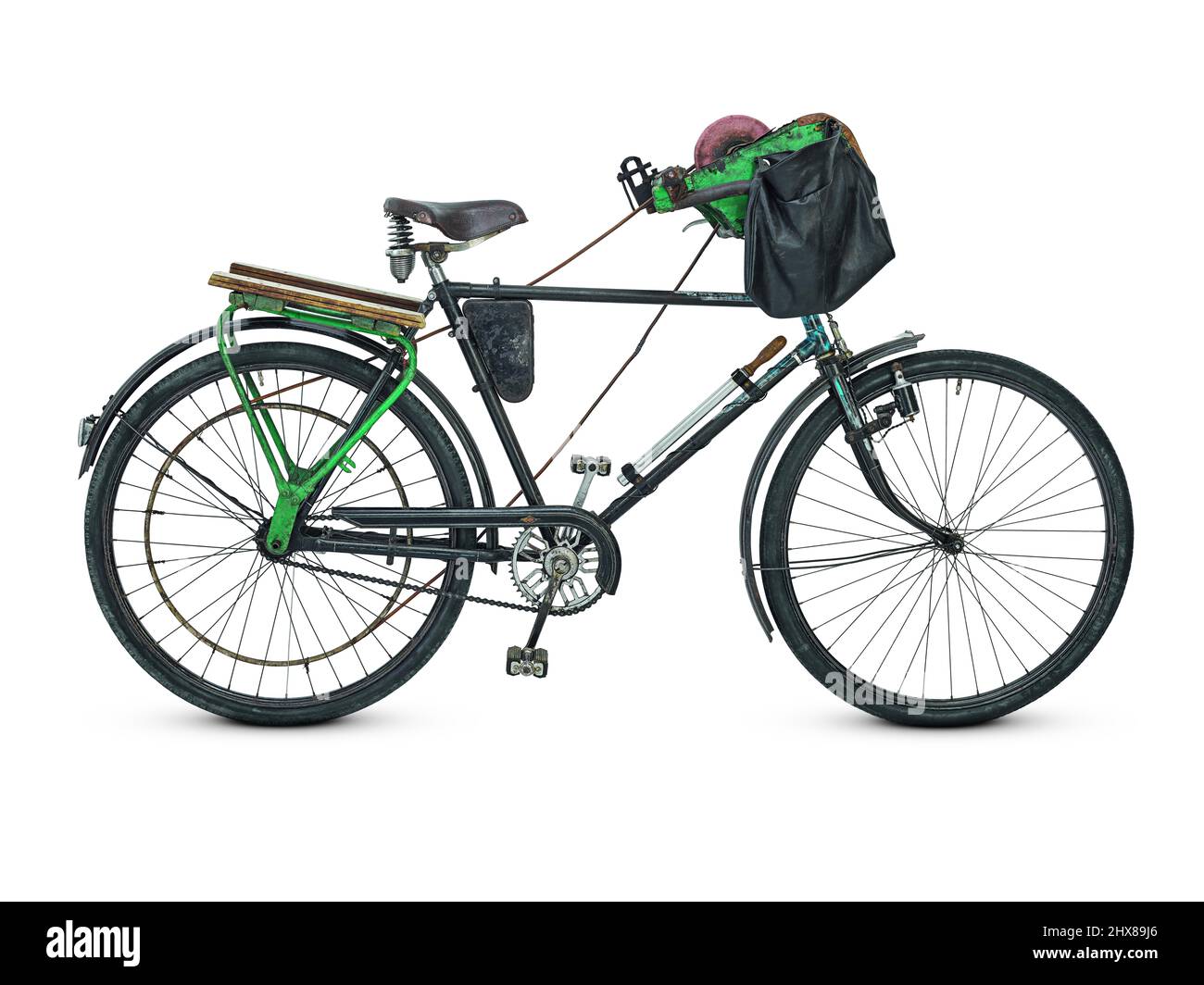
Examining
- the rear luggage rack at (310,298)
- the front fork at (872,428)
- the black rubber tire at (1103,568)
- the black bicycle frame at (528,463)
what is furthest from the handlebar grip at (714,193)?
the rear luggage rack at (310,298)

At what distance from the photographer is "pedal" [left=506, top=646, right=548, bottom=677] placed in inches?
216

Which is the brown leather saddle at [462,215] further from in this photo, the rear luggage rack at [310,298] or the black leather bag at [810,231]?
the black leather bag at [810,231]

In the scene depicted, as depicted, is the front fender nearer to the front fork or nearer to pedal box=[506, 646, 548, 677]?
the front fork

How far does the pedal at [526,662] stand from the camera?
549cm

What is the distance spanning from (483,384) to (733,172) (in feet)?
3.42

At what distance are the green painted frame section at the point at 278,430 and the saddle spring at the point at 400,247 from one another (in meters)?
0.19

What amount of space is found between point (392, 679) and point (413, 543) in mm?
471

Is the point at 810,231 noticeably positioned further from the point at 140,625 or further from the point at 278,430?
the point at 140,625

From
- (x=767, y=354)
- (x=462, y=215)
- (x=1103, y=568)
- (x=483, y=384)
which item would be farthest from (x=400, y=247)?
(x=1103, y=568)

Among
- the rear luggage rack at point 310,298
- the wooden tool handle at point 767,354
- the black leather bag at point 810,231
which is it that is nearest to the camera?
the black leather bag at point 810,231

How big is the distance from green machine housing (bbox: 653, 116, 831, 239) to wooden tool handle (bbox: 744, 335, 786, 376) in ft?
1.31

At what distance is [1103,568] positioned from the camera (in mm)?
5707

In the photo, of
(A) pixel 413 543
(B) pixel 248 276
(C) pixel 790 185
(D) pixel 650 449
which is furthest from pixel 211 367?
(C) pixel 790 185

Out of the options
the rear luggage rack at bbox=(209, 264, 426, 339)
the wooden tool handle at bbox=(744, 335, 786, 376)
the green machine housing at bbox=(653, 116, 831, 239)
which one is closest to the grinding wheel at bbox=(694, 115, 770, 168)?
the green machine housing at bbox=(653, 116, 831, 239)
